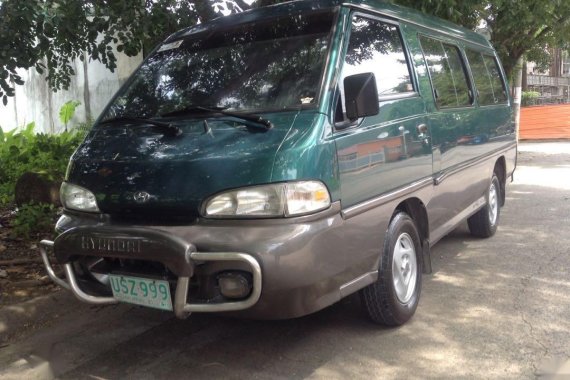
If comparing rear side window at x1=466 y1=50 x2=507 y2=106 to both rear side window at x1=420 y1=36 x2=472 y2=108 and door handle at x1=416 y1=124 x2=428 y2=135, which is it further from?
door handle at x1=416 y1=124 x2=428 y2=135

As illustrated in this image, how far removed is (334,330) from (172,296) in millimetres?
1282

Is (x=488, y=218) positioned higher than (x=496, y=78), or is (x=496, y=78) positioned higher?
(x=496, y=78)

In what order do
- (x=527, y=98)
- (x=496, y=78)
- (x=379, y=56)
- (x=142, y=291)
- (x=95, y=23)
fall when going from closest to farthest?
(x=142, y=291), (x=379, y=56), (x=95, y=23), (x=496, y=78), (x=527, y=98)

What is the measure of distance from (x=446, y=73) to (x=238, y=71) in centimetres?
204

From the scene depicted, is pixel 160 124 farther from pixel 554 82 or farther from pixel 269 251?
pixel 554 82

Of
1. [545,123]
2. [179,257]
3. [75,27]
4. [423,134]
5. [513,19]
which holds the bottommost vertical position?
[179,257]

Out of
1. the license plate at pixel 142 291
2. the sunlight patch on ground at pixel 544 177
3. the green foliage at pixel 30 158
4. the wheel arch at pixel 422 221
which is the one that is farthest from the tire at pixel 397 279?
the sunlight patch on ground at pixel 544 177

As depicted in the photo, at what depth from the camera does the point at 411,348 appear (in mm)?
3412

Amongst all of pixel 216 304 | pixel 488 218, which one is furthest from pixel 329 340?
pixel 488 218

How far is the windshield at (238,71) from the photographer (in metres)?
3.30

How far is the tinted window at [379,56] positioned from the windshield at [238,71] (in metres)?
0.22

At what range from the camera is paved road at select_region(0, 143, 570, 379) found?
10.5 feet

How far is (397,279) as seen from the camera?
3613mm

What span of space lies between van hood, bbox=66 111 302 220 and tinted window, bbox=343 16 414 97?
2.38ft
